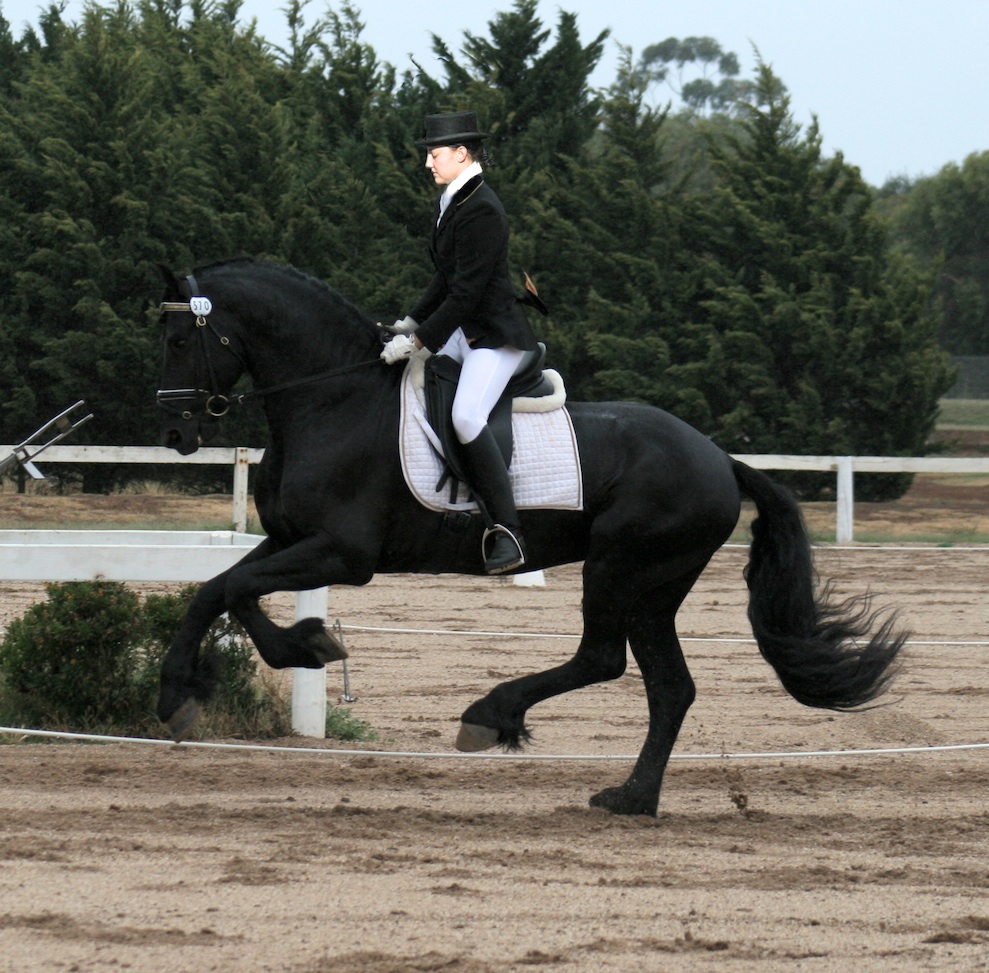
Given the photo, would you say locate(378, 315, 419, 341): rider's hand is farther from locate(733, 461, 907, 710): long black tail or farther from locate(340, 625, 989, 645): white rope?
locate(340, 625, 989, 645): white rope

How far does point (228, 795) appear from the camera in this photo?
554cm

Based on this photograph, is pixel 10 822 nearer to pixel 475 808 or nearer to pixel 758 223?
pixel 475 808

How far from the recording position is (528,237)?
71.8 feet

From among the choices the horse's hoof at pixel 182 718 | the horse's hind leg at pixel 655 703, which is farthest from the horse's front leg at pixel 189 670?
the horse's hind leg at pixel 655 703

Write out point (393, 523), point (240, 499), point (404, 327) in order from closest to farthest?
point (393, 523) < point (404, 327) < point (240, 499)

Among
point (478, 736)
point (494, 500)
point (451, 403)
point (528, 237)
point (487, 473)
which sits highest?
point (528, 237)

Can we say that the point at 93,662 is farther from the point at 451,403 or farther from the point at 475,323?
the point at 475,323

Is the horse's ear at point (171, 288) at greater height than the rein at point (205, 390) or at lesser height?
greater

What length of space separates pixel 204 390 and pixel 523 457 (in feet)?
4.04

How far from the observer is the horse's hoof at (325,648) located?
5.50 metres

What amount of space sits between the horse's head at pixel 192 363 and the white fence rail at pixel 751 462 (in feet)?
31.4

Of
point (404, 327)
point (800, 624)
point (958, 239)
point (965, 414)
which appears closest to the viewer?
point (404, 327)

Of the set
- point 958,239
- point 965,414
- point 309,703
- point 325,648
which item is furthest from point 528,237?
point 958,239

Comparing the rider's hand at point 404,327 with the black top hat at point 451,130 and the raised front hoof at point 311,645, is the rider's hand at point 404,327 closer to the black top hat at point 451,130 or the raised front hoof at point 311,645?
the black top hat at point 451,130
